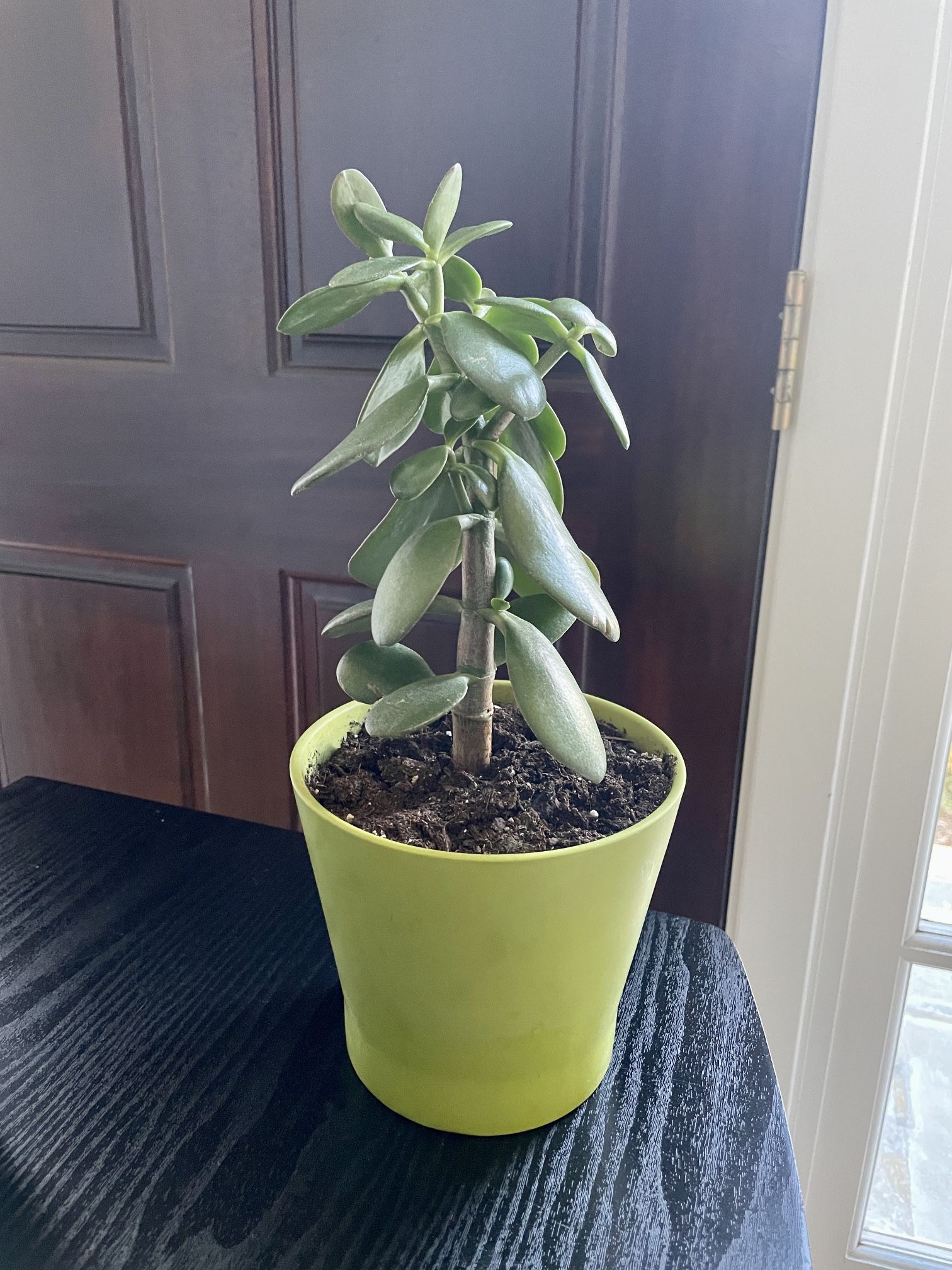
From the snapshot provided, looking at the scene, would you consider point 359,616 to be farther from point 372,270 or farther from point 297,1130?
point 297,1130

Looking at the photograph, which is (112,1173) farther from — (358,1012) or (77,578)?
(77,578)

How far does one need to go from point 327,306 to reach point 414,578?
16 cm

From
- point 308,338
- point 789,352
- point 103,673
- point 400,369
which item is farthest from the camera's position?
point 103,673

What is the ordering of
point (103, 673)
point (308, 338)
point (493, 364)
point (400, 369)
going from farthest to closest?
point (103, 673), point (308, 338), point (400, 369), point (493, 364)

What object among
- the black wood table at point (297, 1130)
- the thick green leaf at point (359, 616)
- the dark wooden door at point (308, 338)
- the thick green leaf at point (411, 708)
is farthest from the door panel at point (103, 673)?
the thick green leaf at point (411, 708)

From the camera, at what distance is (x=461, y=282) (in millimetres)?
496

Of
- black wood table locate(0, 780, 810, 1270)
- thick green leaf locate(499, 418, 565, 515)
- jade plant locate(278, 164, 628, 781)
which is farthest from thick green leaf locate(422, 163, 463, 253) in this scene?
black wood table locate(0, 780, 810, 1270)

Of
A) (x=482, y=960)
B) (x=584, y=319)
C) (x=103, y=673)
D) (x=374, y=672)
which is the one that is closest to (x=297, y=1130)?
(x=482, y=960)

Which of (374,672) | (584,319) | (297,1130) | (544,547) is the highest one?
(584,319)

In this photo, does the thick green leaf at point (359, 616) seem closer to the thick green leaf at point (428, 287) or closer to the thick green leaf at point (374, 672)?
the thick green leaf at point (374, 672)

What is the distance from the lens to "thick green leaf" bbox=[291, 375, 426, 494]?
0.42m

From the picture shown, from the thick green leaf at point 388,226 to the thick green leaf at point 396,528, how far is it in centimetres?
14

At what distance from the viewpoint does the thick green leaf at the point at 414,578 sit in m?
0.43

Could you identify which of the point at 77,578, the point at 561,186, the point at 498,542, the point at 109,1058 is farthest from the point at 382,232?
the point at 77,578
